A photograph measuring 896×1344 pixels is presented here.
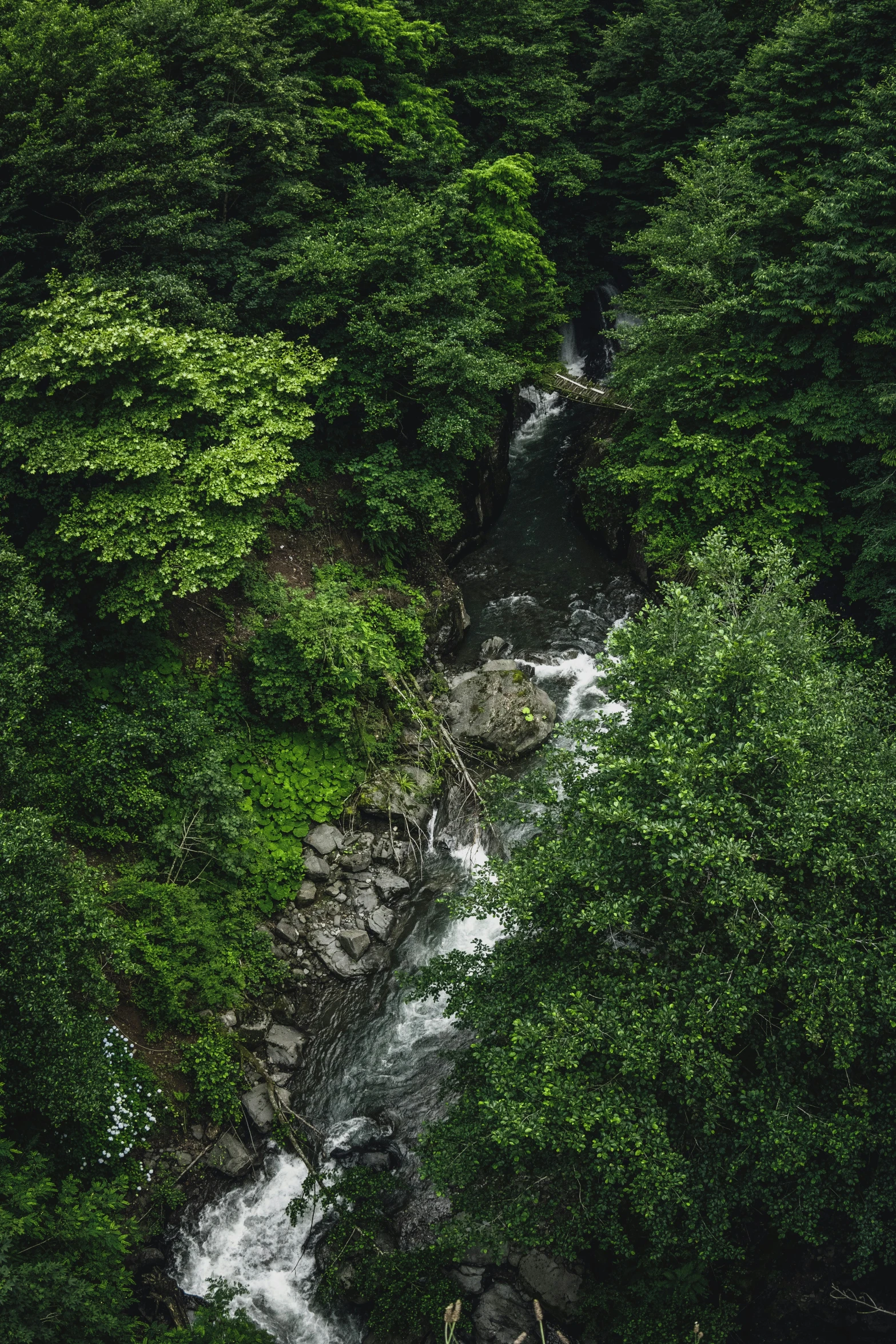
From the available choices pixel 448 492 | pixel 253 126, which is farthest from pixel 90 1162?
pixel 253 126

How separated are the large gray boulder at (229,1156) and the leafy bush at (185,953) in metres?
1.66

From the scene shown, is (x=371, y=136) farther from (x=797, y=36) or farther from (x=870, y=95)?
(x=870, y=95)

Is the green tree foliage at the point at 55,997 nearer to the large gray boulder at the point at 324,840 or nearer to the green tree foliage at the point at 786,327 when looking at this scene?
the large gray boulder at the point at 324,840

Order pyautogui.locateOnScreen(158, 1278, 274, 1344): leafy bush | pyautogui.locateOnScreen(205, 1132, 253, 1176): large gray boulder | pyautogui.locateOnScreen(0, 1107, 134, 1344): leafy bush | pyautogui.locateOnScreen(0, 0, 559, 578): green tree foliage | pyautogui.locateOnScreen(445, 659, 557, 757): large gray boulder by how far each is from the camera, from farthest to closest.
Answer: pyautogui.locateOnScreen(445, 659, 557, 757): large gray boulder
pyautogui.locateOnScreen(0, 0, 559, 578): green tree foliage
pyautogui.locateOnScreen(205, 1132, 253, 1176): large gray boulder
pyautogui.locateOnScreen(158, 1278, 274, 1344): leafy bush
pyautogui.locateOnScreen(0, 1107, 134, 1344): leafy bush

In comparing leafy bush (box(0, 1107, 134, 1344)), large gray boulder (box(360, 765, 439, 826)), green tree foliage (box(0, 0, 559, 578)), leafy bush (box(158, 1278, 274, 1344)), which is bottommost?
large gray boulder (box(360, 765, 439, 826))

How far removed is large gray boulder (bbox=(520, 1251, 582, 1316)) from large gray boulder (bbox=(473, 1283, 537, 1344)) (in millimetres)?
214

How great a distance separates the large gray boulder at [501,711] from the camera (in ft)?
54.9

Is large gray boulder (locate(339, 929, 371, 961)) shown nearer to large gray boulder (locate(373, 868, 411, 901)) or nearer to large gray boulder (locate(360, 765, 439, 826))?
large gray boulder (locate(373, 868, 411, 901))

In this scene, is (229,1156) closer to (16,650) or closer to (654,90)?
(16,650)

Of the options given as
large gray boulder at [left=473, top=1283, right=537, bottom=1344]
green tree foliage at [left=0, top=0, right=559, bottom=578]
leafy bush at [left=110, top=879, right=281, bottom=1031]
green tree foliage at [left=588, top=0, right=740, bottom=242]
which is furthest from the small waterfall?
large gray boulder at [left=473, top=1283, right=537, bottom=1344]

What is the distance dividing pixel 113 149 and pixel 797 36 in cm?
1471

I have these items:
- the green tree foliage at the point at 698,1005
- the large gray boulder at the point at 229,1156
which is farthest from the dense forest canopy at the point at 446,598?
the large gray boulder at the point at 229,1156

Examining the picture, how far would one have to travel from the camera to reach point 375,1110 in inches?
459

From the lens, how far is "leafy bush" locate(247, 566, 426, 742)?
1469 cm
